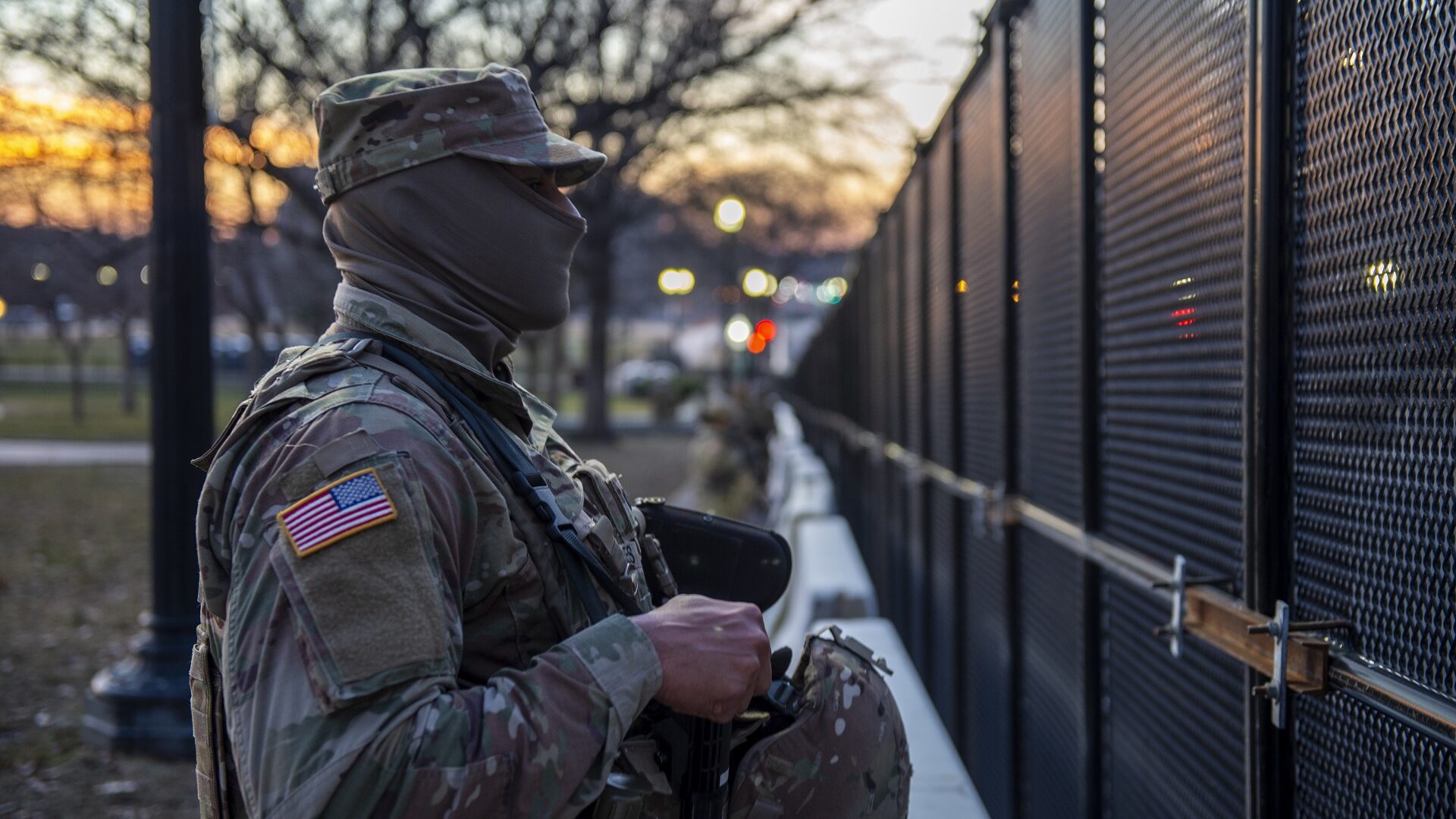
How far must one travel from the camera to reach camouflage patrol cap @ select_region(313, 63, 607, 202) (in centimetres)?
191

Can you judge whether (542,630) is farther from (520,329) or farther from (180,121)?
(180,121)

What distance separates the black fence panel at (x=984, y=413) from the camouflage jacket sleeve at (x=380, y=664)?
9.02 ft

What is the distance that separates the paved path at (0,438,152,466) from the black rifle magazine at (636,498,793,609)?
19780 millimetres

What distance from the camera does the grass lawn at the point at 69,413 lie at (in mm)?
28359

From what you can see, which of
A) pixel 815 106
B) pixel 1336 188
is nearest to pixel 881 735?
pixel 1336 188

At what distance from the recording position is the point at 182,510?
17.5 ft

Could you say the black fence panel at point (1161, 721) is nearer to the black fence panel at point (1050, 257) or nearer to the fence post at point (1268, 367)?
the fence post at point (1268, 367)

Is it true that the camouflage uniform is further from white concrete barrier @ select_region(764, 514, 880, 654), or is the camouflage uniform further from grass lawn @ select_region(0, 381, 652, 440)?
grass lawn @ select_region(0, 381, 652, 440)

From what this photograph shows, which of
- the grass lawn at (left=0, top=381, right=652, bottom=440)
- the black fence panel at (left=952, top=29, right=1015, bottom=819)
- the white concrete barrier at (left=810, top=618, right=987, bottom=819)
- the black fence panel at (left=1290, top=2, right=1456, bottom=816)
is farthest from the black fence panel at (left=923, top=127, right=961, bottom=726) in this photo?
the grass lawn at (left=0, top=381, right=652, bottom=440)

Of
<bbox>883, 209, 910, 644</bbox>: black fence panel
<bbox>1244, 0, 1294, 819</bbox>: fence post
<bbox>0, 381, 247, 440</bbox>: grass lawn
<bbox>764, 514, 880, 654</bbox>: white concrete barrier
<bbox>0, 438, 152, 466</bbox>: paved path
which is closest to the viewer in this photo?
<bbox>1244, 0, 1294, 819</bbox>: fence post

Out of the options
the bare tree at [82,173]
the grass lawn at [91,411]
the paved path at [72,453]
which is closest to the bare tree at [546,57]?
the bare tree at [82,173]

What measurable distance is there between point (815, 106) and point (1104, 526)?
1185 centimetres

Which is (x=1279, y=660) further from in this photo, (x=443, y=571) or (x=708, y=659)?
(x=443, y=571)

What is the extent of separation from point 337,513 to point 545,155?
0.72 metres
